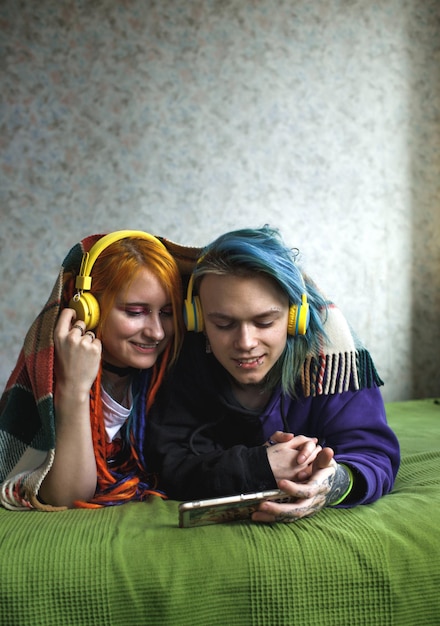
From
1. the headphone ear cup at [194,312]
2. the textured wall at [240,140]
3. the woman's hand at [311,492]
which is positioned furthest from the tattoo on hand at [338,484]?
the textured wall at [240,140]

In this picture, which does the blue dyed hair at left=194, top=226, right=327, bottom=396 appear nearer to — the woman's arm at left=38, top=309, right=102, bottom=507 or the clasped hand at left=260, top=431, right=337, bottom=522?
the clasped hand at left=260, top=431, right=337, bottom=522

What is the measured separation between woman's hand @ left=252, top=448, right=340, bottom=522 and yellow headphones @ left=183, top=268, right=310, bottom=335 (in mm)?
268

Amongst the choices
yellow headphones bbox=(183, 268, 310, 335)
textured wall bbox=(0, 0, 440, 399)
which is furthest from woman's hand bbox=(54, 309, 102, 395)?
textured wall bbox=(0, 0, 440, 399)

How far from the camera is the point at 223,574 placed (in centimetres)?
101

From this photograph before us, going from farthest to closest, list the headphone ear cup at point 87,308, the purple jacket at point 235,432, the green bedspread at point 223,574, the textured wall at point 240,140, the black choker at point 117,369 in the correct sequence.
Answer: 1. the textured wall at point 240,140
2. the black choker at point 117,369
3. the headphone ear cup at point 87,308
4. the purple jacket at point 235,432
5. the green bedspread at point 223,574

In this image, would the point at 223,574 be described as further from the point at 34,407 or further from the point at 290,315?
the point at 34,407

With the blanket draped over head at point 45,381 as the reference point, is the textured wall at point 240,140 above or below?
above

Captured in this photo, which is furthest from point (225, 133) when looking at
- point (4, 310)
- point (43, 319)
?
point (43, 319)

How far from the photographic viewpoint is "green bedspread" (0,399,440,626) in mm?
989

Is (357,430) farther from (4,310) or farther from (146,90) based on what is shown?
(146,90)

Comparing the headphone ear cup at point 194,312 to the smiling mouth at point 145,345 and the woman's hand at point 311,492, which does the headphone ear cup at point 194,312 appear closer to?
the smiling mouth at point 145,345

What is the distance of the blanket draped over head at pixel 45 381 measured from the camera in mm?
1301

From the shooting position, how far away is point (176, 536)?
1079mm

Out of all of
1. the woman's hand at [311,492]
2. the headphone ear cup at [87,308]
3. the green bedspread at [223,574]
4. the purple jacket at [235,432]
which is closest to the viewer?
the green bedspread at [223,574]
